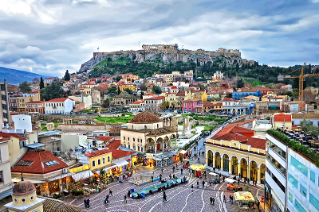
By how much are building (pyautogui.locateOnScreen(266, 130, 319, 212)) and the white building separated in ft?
199

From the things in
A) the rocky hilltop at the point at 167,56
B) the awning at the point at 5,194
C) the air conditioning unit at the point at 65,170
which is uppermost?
Result: the rocky hilltop at the point at 167,56

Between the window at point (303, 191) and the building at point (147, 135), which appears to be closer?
the window at point (303, 191)

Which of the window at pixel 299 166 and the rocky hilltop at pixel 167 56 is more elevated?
the rocky hilltop at pixel 167 56

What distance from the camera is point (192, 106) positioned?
7175 centimetres

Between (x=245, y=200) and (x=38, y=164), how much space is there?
16.1 metres

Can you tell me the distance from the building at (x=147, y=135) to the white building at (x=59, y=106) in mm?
40078

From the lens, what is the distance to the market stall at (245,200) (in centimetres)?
1892

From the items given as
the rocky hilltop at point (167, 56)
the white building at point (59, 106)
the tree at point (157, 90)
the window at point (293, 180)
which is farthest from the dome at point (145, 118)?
the rocky hilltop at point (167, 56)

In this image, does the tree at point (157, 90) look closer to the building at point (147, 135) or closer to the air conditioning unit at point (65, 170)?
the building at point (147, 135)

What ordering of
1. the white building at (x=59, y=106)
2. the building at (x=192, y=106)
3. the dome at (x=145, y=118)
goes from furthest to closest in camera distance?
the white building at (x=59, y=106) < the building at (x=192, y=106) < the dome at (x=145, y=118)

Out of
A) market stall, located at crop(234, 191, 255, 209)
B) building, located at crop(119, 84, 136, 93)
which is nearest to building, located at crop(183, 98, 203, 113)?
building, located at crop(119, 84, 136, 93)

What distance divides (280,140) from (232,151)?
A: 9.53 metres

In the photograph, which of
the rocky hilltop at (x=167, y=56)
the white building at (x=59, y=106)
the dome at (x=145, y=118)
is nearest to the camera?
the dome at (x=145, y=118)

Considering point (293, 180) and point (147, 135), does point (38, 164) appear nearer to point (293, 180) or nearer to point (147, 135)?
point (147, 135)
